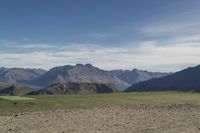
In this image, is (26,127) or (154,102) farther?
(154,102)

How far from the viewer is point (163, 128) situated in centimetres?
3966

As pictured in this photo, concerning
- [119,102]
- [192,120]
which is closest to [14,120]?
[192,120]

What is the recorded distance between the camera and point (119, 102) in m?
74.0

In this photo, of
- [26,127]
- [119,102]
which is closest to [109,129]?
[26,127]

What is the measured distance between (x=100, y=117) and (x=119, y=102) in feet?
79.5

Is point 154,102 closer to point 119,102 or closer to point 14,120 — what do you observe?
point 119,102

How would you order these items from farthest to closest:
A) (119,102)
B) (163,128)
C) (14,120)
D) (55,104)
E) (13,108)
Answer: (119,102) → (55,104) → (13,108) → (14,120) → (163,128)

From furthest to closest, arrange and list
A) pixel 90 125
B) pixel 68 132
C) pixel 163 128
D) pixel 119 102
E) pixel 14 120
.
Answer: pixel 119 102 → pixel 14 120 → pixel 90 125 → pixel 163 128 → pixel 68 132

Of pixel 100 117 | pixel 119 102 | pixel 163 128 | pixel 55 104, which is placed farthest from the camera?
pixel 119 102

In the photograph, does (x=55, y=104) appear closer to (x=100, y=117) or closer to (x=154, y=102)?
(x=100, y=117)

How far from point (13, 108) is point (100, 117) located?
49.8 feet

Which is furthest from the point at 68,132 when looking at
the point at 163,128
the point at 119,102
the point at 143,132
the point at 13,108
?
the point at 119,102

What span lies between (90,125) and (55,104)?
2312cm

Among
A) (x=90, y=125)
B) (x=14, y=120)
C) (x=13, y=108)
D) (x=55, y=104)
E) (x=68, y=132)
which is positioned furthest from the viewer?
(x=55, y=104)
